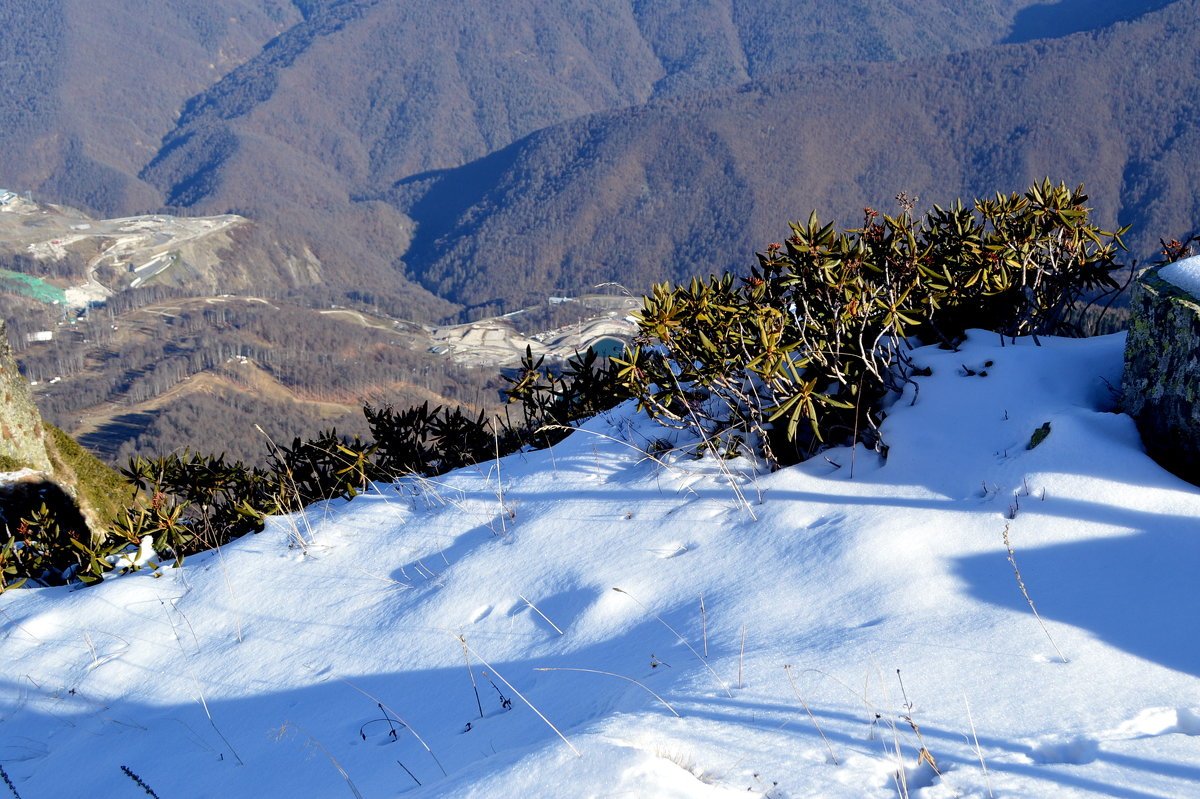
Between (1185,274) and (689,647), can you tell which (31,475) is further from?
(1185,274)

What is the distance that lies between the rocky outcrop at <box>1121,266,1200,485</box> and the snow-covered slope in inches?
5.9

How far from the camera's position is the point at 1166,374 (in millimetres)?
3518

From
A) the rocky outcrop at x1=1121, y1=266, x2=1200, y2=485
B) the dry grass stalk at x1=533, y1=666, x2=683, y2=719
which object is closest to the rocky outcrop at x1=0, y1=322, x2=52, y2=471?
the dry grass stalk at x1=533, y1=666, x2=683, y2=719

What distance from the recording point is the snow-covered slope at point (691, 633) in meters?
2.19

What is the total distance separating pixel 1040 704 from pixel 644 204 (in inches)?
6653

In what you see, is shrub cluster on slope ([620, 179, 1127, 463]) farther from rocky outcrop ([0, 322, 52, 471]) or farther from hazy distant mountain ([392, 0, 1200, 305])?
hazy distant mountain ([392, 0, 1200, 305])

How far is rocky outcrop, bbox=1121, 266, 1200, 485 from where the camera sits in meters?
3.36

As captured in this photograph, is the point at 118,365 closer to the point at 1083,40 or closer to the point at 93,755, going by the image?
the point at 93,755

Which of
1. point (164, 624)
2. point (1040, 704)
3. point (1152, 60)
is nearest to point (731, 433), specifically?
point (1040, 704)

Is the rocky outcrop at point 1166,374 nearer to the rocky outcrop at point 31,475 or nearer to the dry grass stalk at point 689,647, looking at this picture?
the dry grass stalk at point 689,647

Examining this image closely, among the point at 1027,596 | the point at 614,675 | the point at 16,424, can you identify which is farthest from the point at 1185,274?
the point at 16,424

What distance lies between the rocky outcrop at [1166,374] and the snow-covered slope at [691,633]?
0.15m

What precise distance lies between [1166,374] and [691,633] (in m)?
2.29

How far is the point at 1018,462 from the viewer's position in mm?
3500
